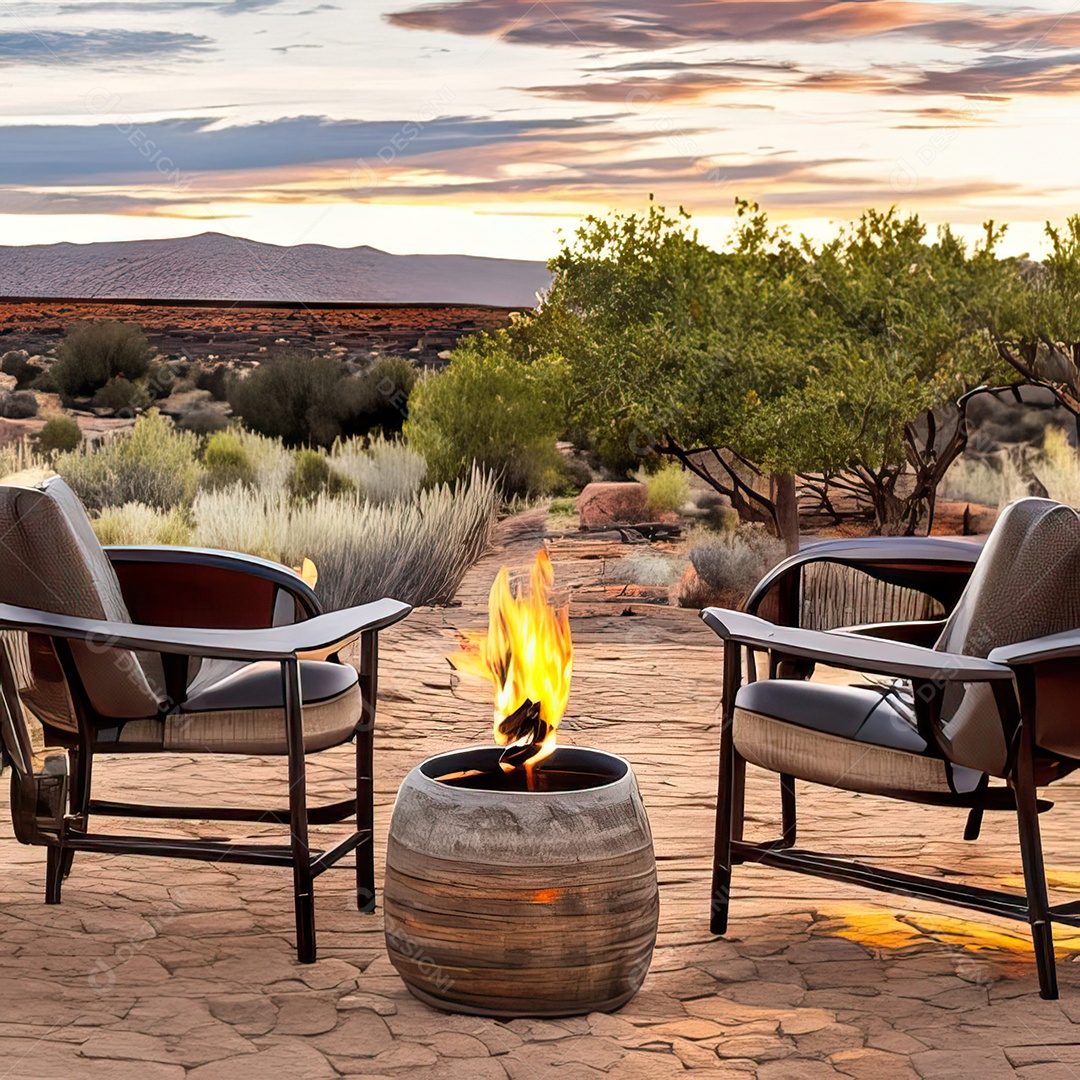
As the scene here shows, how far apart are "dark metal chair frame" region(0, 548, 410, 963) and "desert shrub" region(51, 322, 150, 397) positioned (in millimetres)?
21485

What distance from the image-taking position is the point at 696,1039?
2693 mm

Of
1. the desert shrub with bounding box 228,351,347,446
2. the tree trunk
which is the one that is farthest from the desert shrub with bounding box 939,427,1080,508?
the desert shrub with bounding box 228,351,347,446

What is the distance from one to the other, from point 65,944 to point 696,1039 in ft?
4.79

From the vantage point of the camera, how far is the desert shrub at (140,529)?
889 centimetres

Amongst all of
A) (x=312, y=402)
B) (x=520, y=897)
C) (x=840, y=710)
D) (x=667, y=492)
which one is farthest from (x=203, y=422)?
(x=520, y=897)

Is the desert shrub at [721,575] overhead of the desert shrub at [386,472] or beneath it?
beneath

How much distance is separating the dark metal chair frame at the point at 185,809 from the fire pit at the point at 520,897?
0.39 meters

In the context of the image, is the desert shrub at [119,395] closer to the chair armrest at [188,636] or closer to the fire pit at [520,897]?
the chair armrest at [188,636]

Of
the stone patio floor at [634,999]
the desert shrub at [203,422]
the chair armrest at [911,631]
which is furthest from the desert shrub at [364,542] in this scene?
the desert shrub at [203,422]

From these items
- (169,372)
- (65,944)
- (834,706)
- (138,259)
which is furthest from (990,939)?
(169,372)

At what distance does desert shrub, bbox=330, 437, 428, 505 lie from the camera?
12172mm

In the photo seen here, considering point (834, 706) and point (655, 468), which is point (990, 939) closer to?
point (834, 706)

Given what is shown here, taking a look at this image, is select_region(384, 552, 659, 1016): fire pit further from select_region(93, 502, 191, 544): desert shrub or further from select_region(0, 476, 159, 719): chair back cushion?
select_region(93, 502, 191, 544): desert shrub

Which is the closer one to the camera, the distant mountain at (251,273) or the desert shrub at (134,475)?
the desert shrub at (134,475)
